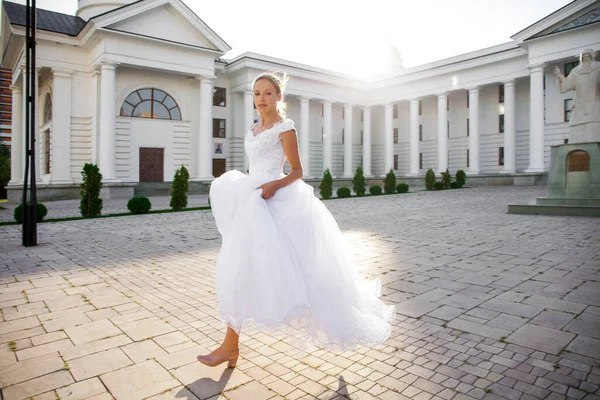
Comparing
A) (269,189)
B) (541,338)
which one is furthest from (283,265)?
(541,338)

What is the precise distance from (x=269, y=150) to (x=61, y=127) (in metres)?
28.1

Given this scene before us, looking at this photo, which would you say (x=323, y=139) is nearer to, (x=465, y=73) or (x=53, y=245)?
(x=465, y=73)

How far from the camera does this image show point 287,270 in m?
2.79

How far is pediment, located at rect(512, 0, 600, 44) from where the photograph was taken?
26766 millimetres

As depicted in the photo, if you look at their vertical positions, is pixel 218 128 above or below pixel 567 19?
below

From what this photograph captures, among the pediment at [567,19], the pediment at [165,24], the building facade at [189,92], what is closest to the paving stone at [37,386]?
the building facade at [189,92]

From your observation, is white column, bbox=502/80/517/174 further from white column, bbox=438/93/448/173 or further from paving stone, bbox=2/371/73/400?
paving stone, bbox=2/371/73/400

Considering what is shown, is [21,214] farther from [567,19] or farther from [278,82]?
[567,19]

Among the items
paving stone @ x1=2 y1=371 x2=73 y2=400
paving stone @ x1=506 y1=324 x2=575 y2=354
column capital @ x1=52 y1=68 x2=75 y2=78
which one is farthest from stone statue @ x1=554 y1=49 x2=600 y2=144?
column capital @ x1=52 y1=68 x2=75 y2=78

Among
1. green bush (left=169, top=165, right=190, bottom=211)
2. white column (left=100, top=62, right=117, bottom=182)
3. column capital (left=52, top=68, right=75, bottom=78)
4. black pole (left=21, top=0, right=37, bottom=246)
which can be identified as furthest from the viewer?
column capital (left=52, top=68, right=75, bottom=78)

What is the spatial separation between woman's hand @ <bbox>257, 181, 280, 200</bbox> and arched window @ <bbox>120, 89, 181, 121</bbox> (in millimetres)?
27772

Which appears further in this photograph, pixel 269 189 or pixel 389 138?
pixel 389 138

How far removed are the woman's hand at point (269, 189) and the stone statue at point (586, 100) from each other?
13336 millimetres

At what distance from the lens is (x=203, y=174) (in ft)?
96.8
